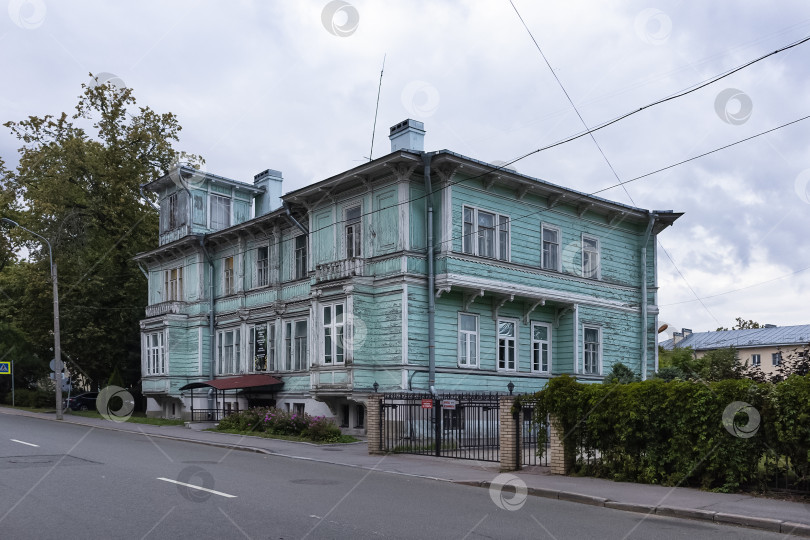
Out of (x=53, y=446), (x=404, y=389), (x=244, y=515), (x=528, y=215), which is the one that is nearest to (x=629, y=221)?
(x=528, y=215)

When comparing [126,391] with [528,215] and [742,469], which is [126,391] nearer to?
[528,215]

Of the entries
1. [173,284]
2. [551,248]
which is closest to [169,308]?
[173,284]

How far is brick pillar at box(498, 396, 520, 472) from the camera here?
15.2 metres

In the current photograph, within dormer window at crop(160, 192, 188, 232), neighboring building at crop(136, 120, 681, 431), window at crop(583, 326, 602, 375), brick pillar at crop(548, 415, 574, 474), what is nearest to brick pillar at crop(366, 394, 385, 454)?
neighboring building at crop(136, 120, 681, 431)

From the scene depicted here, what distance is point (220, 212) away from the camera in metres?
36.9

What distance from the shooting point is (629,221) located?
104ft

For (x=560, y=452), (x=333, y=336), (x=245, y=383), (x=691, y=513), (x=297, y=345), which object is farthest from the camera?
(x=297, y=345)

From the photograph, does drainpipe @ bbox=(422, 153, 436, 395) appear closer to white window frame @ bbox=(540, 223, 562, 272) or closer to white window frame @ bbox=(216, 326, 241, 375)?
white window frame @ bbox=(540, 223, 562, 272)

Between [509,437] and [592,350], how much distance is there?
15.1 meters

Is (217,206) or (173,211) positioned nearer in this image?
(217,206)

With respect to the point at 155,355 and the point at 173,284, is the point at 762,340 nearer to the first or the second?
the point at 173,284

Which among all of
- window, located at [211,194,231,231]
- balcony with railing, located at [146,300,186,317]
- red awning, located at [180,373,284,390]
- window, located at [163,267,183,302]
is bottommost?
red awning, located at [180,373,284,390]

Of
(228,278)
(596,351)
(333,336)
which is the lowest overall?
(596,351)

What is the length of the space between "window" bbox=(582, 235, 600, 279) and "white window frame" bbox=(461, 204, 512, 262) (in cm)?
447
